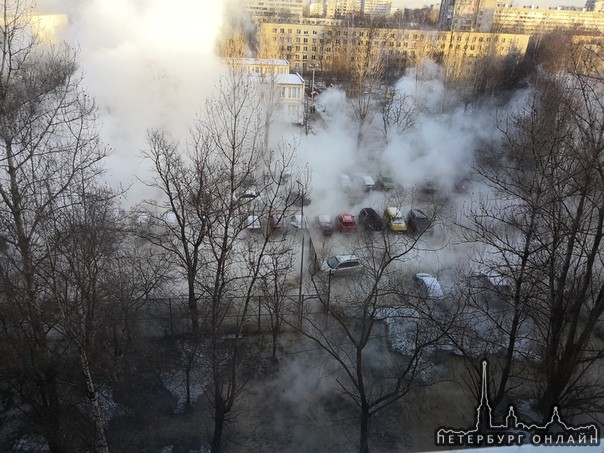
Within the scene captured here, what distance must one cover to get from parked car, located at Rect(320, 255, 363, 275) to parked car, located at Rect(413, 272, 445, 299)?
114cm

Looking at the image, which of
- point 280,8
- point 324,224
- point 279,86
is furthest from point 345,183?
point 280,8

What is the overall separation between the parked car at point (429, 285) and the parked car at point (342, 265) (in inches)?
45.0

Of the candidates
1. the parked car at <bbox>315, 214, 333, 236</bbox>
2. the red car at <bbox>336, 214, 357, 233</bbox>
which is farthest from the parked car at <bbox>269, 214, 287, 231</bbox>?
the red car at <bbox>336, 214, 357, 233</bbox>

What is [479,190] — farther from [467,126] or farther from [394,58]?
[394,58]

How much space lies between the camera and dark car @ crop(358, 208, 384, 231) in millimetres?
10789

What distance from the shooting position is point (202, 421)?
592 cm

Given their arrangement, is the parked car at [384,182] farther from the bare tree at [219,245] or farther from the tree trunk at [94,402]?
the tree trunk at [94,402]

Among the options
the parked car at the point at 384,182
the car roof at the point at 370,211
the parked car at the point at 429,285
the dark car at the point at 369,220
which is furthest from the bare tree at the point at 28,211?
the parked car at the point at 384,182

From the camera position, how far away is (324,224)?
10.7 metres

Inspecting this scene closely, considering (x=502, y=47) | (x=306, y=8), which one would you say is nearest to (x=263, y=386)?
(x=502, y=47)

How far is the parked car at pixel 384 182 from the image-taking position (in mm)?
13500

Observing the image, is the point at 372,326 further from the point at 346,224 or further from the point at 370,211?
the point at 370,211

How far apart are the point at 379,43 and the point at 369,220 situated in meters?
19.5

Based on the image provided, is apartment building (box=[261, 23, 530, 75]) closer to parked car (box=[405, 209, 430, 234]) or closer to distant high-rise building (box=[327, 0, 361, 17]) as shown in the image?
parked car (box=[405, 209, 430, 234])
